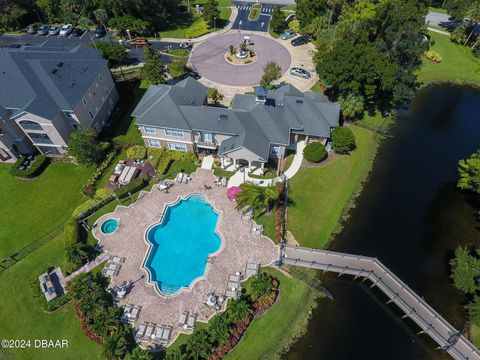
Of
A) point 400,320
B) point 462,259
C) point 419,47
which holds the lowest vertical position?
point 400,320

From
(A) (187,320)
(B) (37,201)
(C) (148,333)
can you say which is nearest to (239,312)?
(A) (187,320)

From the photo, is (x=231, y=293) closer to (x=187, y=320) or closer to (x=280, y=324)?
(x=187, y=320)

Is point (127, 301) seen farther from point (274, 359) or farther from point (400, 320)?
point (400, 320)

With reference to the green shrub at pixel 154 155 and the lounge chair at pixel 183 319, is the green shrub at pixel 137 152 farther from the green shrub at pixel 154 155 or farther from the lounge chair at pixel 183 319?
the lounge chair at pixel 183 319

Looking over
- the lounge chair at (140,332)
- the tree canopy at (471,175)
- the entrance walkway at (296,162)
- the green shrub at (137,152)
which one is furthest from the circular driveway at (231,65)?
the lounge chair at (140,332)

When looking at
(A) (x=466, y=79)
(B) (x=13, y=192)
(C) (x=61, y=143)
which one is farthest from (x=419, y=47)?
(B) (x=13, y=192)
